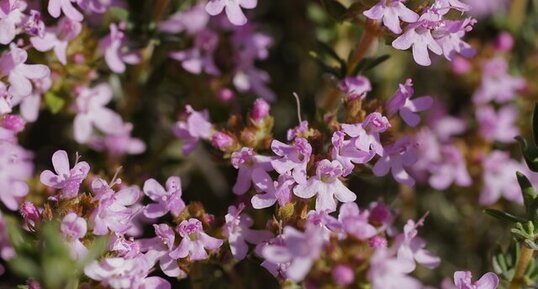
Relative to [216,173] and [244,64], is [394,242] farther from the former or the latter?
[216,173]

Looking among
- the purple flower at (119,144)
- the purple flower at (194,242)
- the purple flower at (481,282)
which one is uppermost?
the purple flower at (194,242)

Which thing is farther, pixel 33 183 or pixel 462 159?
pixel 462 159

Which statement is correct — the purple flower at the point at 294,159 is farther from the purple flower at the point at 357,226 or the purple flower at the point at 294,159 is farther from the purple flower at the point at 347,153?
the purple flower at the point at 357,226


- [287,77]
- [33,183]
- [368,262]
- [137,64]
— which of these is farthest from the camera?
[287,77]

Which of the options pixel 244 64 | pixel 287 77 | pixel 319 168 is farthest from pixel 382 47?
pixel 319 168

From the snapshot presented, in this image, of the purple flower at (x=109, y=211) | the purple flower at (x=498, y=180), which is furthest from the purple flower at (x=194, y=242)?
the purple flower at (x=498, y=180)

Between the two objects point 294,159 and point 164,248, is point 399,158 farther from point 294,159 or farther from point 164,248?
point 164,248

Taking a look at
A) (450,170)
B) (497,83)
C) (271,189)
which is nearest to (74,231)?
(271,189)
